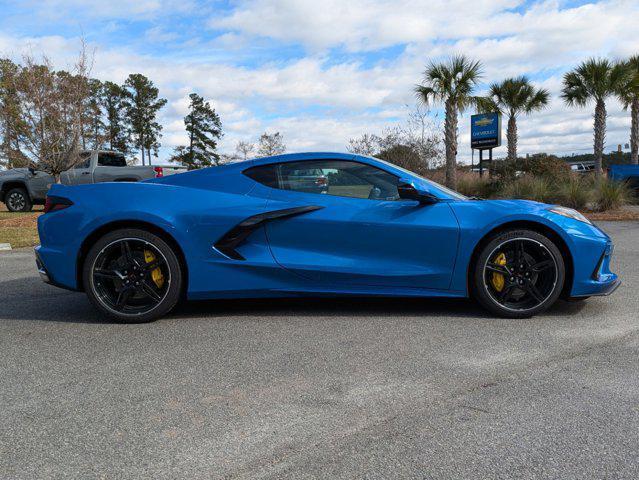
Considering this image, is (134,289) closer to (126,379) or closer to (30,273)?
(126,379)

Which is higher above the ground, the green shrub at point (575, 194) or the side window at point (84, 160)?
the side window at point (84, 160)

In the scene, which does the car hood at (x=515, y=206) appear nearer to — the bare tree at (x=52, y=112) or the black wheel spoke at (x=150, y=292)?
the black wheel spoke at (x=150, y=292)

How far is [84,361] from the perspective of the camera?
3.48m

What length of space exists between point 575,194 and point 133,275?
1597 cm

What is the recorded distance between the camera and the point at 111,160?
17.6 m

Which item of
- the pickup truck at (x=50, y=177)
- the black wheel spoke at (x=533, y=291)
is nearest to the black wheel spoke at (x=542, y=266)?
the black wheel spoke at (x=533, y=291)

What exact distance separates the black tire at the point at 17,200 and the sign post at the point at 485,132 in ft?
68.9

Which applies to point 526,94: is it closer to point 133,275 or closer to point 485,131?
point 485,131

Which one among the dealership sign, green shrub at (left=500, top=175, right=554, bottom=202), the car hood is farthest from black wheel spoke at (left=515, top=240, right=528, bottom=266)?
the dealership sign

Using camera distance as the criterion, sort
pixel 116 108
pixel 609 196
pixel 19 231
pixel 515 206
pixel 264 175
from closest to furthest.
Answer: pixel 515 206, pixel 264 175, pixel 19 231, pixel 609 196, pixel 116 108

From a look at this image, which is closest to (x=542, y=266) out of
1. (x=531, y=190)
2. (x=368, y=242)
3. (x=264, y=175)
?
(x=368, y=242)

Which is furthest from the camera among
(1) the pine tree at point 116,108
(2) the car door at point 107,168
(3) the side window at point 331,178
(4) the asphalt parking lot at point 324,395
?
(1) the pine tree at point 116,108

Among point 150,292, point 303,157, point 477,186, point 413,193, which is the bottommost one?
point 150,292

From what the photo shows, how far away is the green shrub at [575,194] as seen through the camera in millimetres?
16953
